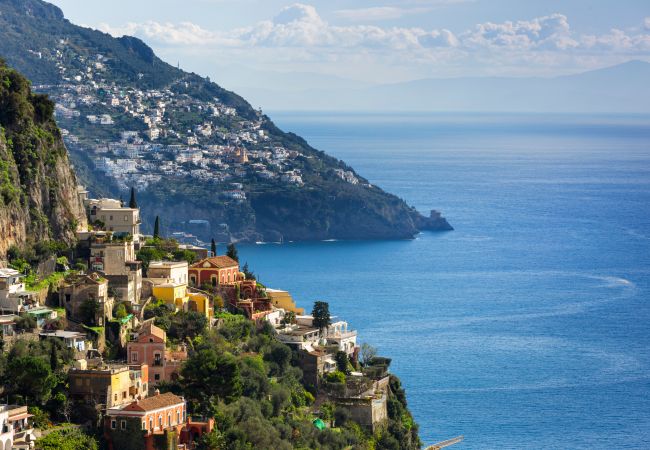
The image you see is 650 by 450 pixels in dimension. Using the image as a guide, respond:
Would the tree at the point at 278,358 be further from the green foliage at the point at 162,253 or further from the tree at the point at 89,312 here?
the tree at the point at 89,312

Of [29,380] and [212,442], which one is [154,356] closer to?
[212,442]

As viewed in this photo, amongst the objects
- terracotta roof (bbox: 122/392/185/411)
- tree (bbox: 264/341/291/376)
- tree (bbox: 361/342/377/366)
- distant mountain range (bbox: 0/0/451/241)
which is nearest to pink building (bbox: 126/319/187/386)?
terracotta roof (bbox: 122/392/185/411)

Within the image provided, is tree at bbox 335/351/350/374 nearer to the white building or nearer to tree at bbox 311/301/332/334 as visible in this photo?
tree at bbox 311/301/332/334

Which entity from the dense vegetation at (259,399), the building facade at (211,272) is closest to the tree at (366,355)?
the dense vegetation at (259,399)

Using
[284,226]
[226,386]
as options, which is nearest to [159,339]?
[226,386]

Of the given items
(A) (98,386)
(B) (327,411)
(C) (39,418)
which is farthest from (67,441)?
(B) (327,411)
